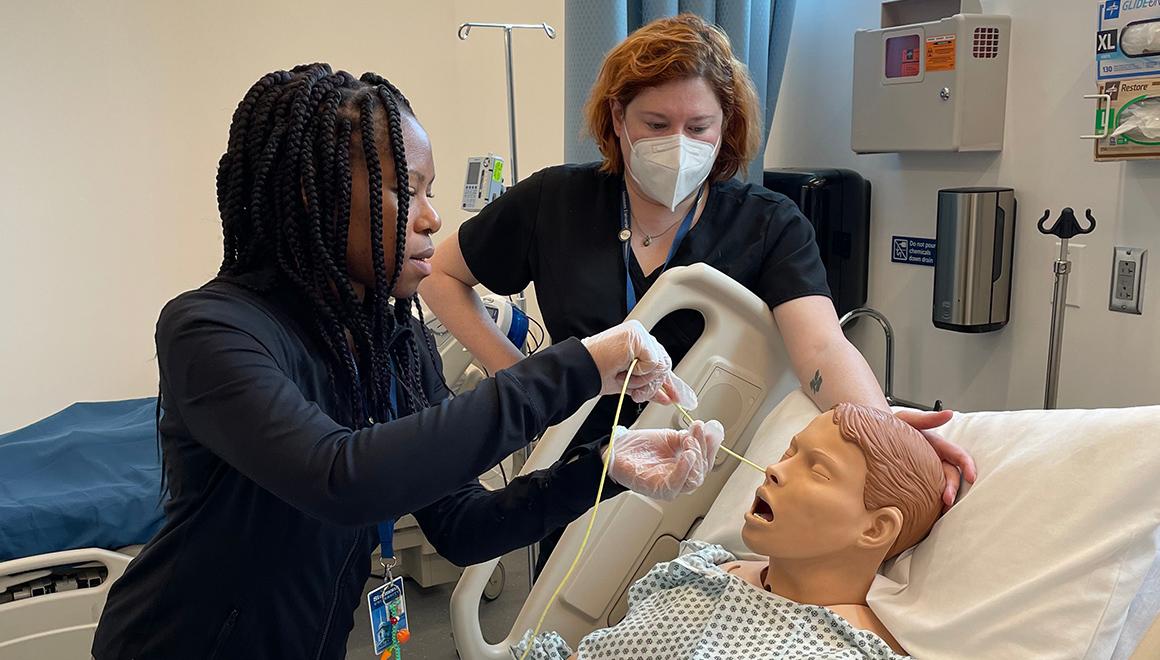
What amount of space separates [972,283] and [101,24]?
3159mm

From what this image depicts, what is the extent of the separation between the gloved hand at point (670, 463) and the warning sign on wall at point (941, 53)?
1539mm

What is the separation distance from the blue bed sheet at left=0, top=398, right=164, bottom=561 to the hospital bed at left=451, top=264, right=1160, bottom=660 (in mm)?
1194

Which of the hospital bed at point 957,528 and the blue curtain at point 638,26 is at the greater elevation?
Result: the blue curtain at point 638,26

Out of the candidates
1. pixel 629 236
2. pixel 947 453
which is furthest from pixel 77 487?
pixel 947 453

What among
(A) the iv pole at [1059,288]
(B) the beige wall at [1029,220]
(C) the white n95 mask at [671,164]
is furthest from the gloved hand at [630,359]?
(B) the beige wall at [1029,220]

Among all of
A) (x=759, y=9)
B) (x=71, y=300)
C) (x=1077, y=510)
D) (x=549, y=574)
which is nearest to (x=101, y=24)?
(x=71, y=300)

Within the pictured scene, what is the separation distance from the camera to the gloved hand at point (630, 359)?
1.09 m

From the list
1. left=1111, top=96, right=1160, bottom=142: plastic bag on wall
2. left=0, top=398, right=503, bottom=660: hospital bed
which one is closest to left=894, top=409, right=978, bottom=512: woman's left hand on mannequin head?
left=1111, top=96, right=1160, bottom=142: plastic bag on wall

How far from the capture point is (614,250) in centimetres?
190

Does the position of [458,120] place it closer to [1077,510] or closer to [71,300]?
[71,300]

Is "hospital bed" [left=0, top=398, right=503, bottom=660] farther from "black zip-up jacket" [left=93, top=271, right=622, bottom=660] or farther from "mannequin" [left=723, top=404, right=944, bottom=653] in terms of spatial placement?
"mannequin" [left=723, top=404, right=944, bottom=653]

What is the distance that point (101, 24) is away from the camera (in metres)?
3.57

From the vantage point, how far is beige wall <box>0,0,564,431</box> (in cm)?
355

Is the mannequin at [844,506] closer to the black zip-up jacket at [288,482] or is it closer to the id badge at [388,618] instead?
the black zip-up jacket at [288,482]
